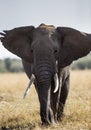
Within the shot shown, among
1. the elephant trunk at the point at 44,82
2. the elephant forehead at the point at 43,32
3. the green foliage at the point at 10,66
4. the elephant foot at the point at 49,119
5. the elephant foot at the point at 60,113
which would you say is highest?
the elephant forehead at the point at 43,32

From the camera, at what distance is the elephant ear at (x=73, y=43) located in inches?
421

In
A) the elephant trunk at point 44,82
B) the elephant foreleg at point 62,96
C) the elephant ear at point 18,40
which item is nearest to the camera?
the elephant trunk at point 44,82

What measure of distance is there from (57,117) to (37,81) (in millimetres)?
1820

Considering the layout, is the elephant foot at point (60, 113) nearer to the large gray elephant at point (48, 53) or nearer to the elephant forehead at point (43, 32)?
the large gray elephant at point (48, 53)

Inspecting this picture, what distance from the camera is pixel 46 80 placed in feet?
32.1

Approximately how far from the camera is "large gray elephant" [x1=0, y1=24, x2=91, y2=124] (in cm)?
988

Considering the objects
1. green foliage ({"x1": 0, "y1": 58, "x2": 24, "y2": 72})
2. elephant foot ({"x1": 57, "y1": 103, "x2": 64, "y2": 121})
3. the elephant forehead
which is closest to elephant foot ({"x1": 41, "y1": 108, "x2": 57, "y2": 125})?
elephant foot ({"x1": 57, "y1": 103, "x2": 64, "y2": 121})

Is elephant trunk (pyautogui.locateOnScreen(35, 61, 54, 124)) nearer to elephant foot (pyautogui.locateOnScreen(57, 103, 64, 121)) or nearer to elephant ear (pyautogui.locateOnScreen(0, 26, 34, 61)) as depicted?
elephant ear (pyautogui.locateOnScreen(0, 26, 34, 61))

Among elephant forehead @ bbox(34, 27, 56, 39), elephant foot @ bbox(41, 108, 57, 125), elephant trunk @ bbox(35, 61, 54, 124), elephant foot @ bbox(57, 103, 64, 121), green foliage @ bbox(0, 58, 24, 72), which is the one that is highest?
elephant forehead @ bbox(34, 27, 56, 39)

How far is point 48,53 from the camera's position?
32.7 feet

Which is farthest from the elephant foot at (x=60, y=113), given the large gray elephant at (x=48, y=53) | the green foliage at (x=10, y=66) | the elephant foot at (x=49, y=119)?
the green foliage at (x=10, y=66)

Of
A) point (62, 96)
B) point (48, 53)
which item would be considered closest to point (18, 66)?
point (62, 96)

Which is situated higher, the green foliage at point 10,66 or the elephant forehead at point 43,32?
the elephant forehead at point 43,32

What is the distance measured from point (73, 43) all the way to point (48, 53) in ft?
3.16
